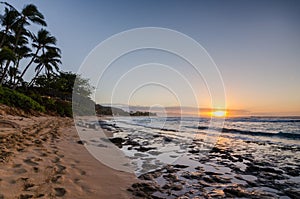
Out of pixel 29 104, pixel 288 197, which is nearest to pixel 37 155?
pixel 288 197

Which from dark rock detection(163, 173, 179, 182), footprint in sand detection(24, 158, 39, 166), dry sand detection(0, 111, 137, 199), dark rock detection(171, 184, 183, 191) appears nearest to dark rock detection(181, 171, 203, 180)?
dark rock detection(163, 173, 179, 182)

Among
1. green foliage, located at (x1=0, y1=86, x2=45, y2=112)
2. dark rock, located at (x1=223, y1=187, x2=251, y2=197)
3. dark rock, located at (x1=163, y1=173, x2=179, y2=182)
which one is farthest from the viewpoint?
green foliage, located at (x1=0, y1=86, x2=45, y2=112)

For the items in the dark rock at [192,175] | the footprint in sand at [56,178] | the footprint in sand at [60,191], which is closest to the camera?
the footprint in sand at [60,191]

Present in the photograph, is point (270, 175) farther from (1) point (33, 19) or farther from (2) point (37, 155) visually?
(1) point (33, 19)

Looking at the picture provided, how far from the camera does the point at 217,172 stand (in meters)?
5.31

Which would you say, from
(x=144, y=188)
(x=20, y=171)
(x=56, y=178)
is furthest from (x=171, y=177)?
(x=20, y=171)

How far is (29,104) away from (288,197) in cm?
1963

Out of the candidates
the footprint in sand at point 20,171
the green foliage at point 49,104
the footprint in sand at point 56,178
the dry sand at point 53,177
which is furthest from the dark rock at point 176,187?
the green foliage at point 49,104

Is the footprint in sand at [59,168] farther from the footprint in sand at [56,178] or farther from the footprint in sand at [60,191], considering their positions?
the footprint in sand at [60,191]

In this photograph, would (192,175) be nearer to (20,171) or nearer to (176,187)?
(176,187)

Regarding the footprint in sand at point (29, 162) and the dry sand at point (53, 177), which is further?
the footprint in sand at point (29, 162)

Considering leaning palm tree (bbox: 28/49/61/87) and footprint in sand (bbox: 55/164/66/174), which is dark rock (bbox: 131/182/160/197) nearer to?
footprint in sand (bbox: 55/164/66/174)

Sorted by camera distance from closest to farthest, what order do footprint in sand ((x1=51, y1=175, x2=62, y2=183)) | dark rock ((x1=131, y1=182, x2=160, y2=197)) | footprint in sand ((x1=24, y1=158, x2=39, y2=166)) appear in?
footprint in sand ((x1=51, y1=175, x2=62, y2=183)) → dark rock ((x1=131, y1=182, x2=160, y2=197)) → footprint in sand ((x1=24, y1=158, x2=39, y2=166))

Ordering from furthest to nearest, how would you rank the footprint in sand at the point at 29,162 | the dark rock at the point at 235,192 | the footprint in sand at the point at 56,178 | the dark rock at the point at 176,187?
the footprint in sand at the point at 29,162, the dark rock at the point at 176,187, the dark rock at the point at 235,192, the footprint in sand at the point at 56,178
